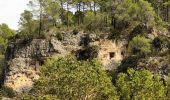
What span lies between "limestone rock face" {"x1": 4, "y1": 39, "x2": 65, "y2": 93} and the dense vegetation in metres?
2.37

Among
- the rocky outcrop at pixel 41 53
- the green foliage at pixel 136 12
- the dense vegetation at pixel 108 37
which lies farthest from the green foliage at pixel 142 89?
the green foliage at pixel 136 12

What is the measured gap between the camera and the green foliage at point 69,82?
188 feet

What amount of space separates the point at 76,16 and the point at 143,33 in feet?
68.8

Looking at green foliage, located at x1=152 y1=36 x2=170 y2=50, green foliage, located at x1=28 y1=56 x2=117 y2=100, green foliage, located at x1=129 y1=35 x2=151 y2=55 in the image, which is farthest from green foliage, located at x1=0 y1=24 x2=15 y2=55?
green foliage, located at x1=28 y1=56 x2=117 y2=100

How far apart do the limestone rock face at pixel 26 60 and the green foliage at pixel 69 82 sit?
107ft

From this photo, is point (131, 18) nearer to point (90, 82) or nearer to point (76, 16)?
point (76, 16)

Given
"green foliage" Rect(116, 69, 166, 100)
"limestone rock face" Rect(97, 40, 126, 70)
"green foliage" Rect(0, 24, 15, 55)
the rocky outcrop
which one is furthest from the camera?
"green foliage" Rect(0, 24, 15, 55)

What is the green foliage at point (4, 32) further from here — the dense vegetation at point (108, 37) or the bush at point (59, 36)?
the bush at point (59, 36)

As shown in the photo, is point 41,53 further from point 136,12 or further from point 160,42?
point 160,42

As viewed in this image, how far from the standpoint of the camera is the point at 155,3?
115 m

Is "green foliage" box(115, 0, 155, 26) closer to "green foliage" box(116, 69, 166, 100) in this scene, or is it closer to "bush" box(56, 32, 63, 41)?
"bush" box(56, 32, 63, 41)

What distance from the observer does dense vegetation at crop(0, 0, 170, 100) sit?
57938 mm

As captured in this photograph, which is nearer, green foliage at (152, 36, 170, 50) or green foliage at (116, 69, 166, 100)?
green foliage at (116, 69, 166, 100)

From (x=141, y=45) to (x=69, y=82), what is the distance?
35.2 metres
